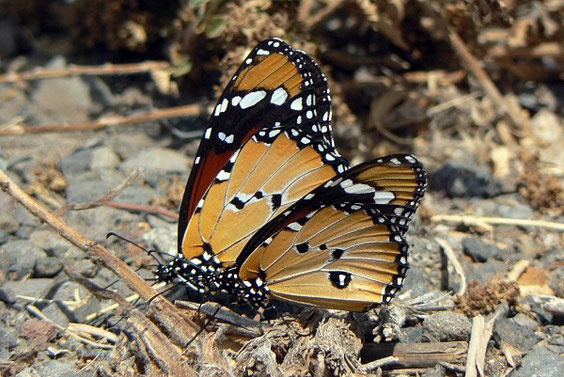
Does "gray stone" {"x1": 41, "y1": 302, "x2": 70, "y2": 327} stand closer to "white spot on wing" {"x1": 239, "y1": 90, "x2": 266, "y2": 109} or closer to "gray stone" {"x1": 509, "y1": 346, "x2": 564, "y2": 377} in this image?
"white spot on wing" {"x1": 239, "y1": 90, "x2": 266, "y2": 109}

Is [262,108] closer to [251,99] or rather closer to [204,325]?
[251,99]

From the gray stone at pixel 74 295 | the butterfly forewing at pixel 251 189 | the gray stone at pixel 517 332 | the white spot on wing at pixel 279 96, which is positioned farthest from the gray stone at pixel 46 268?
the gray stone at pixel 517 332

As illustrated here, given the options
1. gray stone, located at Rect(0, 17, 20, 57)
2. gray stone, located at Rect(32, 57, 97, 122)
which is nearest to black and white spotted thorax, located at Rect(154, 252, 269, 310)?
gray stone, located at Rect(32, 57, 97, 122)

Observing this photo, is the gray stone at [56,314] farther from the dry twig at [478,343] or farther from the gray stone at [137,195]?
the dry twig at [478,343]

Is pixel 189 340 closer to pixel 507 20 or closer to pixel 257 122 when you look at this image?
pixel 257 122

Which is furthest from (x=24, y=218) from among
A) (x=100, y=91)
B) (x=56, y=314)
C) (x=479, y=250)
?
(x=479, y=250)

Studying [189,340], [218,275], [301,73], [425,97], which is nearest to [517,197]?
[425,97]
